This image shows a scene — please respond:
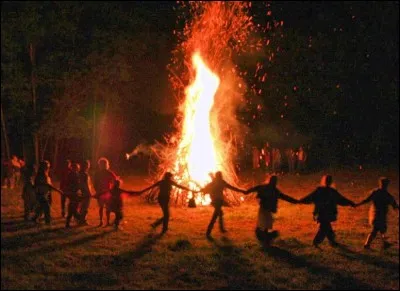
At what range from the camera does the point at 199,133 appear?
1755cm

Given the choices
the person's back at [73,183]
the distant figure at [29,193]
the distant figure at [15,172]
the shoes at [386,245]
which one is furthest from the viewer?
the distant figure at [15,172]

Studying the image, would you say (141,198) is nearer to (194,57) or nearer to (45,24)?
(194,57)

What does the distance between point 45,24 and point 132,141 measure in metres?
10.9

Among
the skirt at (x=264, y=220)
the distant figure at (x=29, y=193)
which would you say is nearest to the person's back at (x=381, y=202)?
the skirt at (x=264, y=220)

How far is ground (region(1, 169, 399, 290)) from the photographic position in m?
8.48

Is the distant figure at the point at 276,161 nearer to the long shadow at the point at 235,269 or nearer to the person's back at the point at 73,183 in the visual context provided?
the person's back at the point at 73,183

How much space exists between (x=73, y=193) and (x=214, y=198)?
374cm

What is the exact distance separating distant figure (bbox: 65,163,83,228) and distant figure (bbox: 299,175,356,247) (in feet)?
18.9

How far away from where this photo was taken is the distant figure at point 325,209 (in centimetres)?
1084

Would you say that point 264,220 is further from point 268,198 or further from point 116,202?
point 116,202

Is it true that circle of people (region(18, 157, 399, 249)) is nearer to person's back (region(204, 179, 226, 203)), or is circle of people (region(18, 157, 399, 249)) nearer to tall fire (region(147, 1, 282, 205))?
person's back (region(204, 179, 226, 203))

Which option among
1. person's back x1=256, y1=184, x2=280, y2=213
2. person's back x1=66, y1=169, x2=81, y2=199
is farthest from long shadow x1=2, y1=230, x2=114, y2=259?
person's back x1=256, y1=184, x2=280, y2=213

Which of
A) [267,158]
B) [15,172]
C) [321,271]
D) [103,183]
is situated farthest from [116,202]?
[267,158]

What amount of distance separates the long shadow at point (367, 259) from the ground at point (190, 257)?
0.06ft
